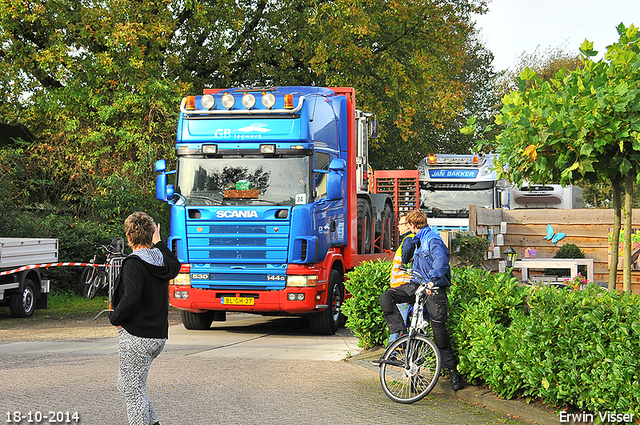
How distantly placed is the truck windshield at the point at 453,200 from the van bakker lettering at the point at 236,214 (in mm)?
9340

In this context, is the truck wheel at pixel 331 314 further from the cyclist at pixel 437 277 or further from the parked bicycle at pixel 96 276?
the parked bicycle at pixel 96 276

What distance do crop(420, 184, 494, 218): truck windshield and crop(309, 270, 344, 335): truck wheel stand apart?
25.8 ft

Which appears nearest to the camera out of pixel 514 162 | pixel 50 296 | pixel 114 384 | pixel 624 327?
pixel 624 327

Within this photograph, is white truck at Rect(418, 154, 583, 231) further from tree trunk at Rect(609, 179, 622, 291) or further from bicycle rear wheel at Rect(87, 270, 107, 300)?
tree trunk at Rect(609, 179, 622, 291)

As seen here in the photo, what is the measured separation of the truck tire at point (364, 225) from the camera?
13.7 metres

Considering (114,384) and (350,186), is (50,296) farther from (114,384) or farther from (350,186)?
(114,384)

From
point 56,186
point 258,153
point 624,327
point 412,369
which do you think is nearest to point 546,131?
point 624,327

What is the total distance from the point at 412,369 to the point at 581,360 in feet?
5.65

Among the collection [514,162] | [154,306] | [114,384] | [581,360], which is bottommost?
[114,384]

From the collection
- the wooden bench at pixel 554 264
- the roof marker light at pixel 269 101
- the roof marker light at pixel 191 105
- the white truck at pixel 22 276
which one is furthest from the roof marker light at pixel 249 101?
the wooden bench at pixel 554 264

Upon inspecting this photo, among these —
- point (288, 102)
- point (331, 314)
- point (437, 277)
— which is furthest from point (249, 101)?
point (437, 277)

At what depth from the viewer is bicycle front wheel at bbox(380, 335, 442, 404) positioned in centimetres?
700

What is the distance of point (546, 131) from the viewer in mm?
6438

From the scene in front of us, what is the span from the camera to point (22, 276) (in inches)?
544
